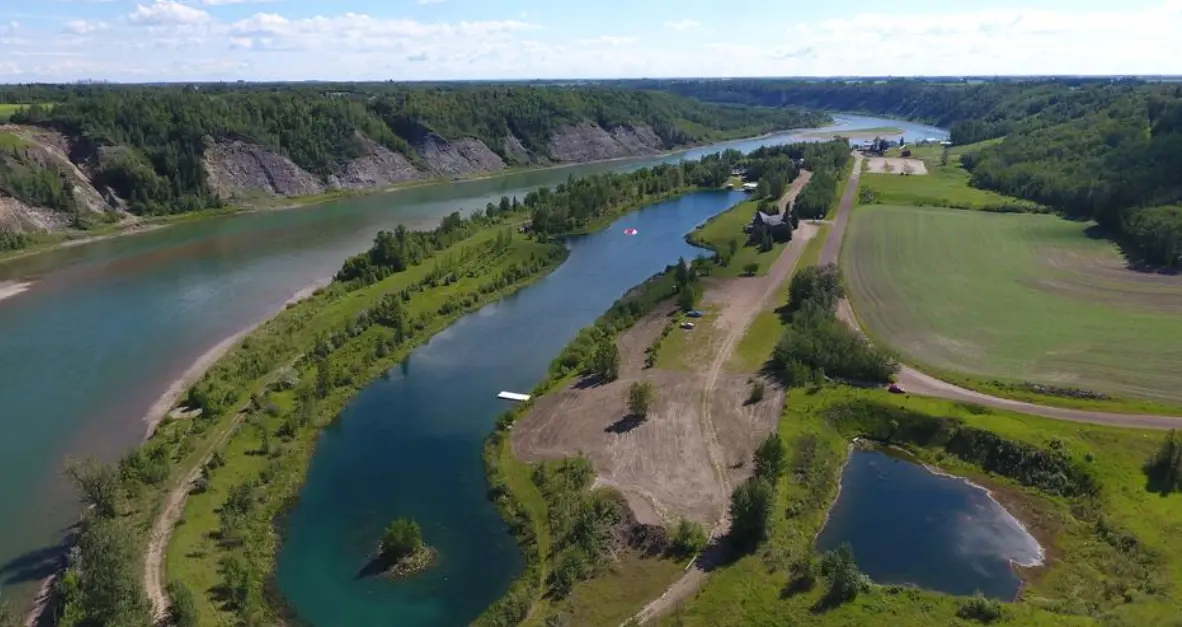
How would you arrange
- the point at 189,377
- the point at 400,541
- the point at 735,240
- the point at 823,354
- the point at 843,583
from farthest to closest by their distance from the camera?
the point at 735,240
the point at 189,377
the point at 823,354
the point at 400,541
the point at 843,583

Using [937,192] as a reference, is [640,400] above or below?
below

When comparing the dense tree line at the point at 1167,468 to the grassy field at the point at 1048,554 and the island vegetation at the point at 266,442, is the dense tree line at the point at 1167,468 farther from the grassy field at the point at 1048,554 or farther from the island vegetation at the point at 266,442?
the island vegetation at the point at 266,442

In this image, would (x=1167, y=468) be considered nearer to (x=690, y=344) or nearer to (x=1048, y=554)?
(x=1048, y=554)

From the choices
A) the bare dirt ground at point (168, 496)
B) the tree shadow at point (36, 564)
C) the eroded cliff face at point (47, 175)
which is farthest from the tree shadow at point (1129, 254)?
the eroded cliff face at point (47, 175)

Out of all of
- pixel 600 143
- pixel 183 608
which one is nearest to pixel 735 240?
pixel 183 608

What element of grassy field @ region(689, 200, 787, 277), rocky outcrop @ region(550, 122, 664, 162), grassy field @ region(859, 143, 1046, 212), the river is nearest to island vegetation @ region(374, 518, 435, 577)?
the river

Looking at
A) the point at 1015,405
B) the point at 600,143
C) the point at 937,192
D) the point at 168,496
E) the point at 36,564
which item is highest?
the point at 600,143
